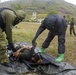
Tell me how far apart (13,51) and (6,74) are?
1.32 m

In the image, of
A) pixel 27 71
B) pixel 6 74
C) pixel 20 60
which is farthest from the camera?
pixel 20 60

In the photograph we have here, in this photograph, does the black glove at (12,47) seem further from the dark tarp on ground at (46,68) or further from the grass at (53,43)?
the grass at (53,43)

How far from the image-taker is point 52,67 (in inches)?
278

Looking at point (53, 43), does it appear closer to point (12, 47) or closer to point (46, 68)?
point (12, 47)

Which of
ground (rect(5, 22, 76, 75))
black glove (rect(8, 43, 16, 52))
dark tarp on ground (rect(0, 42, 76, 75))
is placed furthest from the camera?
ground (rect(5, 22, 76, 75))

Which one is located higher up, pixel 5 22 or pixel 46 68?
pixel 5 22

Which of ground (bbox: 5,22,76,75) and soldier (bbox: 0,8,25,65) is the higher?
soldier (bbox: 0,8,25,65)

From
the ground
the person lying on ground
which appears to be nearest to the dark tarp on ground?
the person lying on ground

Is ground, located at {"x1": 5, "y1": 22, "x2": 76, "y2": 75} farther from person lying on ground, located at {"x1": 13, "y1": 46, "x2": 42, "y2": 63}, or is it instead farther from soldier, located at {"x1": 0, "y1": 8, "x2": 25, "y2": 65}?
soldier, located at {"x1": 0, "y1": 8, "x2": 25, "y2": 65}

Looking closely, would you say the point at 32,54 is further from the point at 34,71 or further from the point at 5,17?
the point at 5,17

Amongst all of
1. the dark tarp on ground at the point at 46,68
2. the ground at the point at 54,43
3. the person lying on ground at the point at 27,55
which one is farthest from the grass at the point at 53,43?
the person lying on ground at the point at 27,55

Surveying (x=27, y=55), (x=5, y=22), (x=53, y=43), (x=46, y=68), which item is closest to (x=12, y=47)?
(x=27, y=55)

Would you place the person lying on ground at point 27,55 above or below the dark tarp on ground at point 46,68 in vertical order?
above

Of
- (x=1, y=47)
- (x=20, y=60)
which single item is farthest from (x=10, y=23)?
(x=20, y=60)
